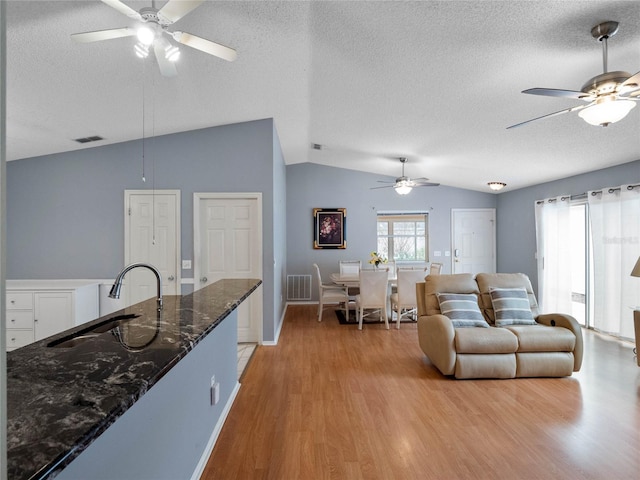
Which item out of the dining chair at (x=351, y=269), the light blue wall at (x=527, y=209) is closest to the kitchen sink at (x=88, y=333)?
the dining chair at (x=351, y=269)

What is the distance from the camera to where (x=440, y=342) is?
329 centimetres

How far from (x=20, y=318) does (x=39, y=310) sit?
0.73ft

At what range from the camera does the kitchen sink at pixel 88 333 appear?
1383mm

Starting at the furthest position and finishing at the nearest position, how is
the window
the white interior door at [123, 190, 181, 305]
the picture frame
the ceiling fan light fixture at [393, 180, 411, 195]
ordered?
the window < the picture frame < the ceiling fan light fixture at [393, 180, 411, 195] < the white interior door at [123, 190, 181, 305]

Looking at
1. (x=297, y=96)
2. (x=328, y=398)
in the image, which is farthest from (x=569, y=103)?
(x=328, y=398)

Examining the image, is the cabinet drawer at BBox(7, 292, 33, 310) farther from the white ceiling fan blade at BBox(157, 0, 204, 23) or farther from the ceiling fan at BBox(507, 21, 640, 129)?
the ceiling fan at BBox(507, 21, 640, 129)

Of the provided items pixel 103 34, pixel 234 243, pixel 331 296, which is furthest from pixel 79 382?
pixel 331 296

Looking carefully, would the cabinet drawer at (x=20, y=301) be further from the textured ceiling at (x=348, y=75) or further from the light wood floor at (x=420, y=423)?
the light wood floor at (x=420, y=423)

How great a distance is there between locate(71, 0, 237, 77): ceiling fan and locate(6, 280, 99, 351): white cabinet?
3.03m

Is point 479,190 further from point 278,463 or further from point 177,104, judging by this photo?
point 278,463

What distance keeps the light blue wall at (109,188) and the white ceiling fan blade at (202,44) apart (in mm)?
2273

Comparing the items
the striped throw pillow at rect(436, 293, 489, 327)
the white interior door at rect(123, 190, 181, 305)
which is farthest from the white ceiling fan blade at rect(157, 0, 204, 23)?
the striped throw pillow at rect(436, 293, 489, 327)

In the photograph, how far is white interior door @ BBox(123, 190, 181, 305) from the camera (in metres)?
4.34

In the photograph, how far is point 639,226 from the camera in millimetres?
4125
